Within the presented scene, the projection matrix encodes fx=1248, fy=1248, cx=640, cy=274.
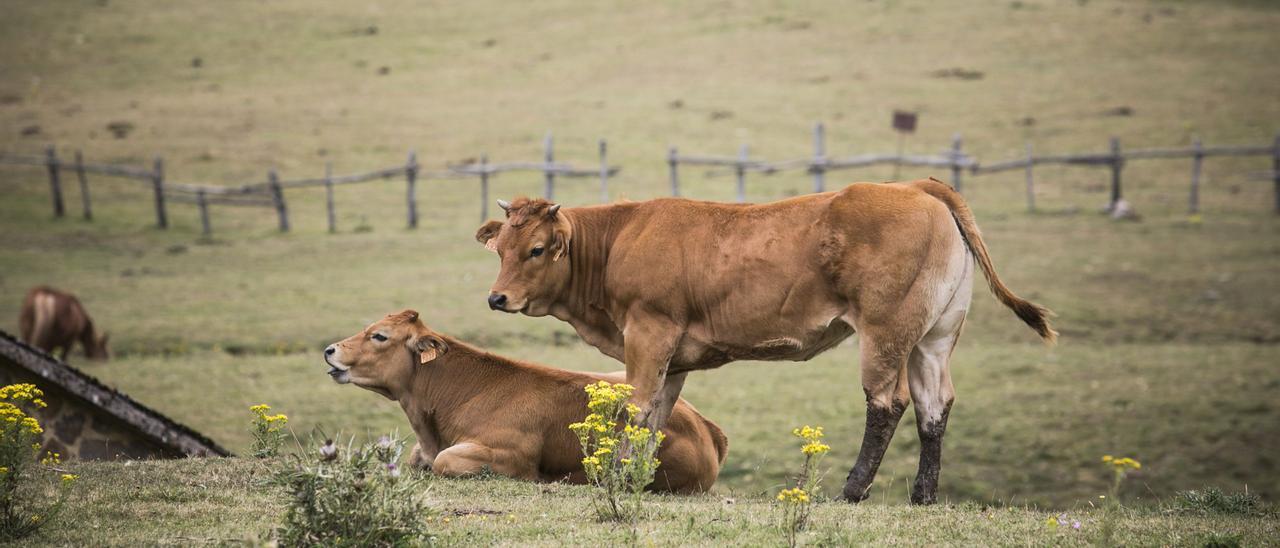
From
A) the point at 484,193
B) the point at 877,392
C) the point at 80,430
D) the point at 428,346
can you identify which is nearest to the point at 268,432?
the point at 428,346

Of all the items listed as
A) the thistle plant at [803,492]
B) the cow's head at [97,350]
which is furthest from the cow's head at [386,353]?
the cow's head at [97,350]

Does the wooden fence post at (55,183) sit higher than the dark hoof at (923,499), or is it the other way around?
the dark hoof at (923,499)

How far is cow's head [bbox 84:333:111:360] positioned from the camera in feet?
64.1

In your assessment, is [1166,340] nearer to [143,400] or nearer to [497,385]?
[497,385]

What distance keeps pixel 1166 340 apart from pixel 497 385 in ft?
45.2

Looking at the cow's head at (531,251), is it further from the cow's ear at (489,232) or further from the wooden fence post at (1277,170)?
the wooden fence post at (1277,170)

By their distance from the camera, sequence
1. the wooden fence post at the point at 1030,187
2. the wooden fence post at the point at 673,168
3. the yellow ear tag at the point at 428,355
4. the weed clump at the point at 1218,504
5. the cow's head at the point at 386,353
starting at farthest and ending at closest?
the wooden fence post at the point at 673,168 → the wooden fence post at the point at 1030,187 → the cow's head at the point at 386,353 → the yellow ear tag at the point at 428,355 → the weed clump at the point at 1218,504

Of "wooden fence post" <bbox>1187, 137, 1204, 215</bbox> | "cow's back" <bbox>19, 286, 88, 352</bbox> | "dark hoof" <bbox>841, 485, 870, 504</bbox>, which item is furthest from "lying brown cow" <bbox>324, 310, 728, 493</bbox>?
"wooden fence post" <bbox>1187, 137, 1204, 215</bbox>

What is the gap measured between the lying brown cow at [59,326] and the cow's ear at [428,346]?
11723mm

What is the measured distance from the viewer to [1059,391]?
55.8ft

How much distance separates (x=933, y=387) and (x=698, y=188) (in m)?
25.2

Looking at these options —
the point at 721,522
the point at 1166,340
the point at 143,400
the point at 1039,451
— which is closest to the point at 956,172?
the point at 1166,340

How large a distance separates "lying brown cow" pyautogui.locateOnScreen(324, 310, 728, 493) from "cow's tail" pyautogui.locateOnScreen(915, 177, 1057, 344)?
8.48 feet

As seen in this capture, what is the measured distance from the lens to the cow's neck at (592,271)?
9.26 m
